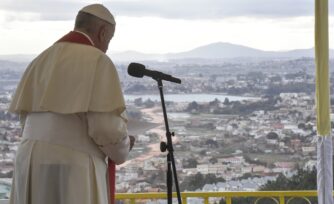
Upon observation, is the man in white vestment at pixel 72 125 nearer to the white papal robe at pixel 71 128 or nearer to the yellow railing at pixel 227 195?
the white papal robe at pixel 71 128

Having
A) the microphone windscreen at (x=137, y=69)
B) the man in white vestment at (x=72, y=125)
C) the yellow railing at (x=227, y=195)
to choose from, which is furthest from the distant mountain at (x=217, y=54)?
the man in white vestment at (x=72, y=125)

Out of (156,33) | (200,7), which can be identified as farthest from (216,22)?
(156,33)

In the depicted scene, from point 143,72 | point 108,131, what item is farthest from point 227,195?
point 108,131

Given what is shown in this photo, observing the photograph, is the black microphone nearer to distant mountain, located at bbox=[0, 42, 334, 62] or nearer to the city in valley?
the city in valley

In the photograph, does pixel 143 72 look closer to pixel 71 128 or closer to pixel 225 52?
pixel 71 128

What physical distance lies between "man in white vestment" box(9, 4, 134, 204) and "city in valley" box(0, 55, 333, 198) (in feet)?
5.51

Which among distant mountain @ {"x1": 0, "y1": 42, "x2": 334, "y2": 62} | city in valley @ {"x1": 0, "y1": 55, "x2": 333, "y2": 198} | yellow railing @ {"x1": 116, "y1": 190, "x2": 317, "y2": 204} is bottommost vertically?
yellow railing @ {"x1": 116, "y1": 190, "x2": 317, "y2": 204}

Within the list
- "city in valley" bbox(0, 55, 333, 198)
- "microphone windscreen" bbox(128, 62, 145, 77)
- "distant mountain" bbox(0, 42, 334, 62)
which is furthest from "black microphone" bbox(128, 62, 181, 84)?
"distant mountain" bbox(0, 42, 334, 62)

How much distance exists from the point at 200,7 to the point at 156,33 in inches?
15.0

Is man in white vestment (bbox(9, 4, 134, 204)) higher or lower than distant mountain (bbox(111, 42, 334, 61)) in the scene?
lower

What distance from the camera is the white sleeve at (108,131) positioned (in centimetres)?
234

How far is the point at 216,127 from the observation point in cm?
429

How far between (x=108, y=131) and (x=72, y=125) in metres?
0.17

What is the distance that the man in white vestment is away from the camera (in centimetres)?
237
